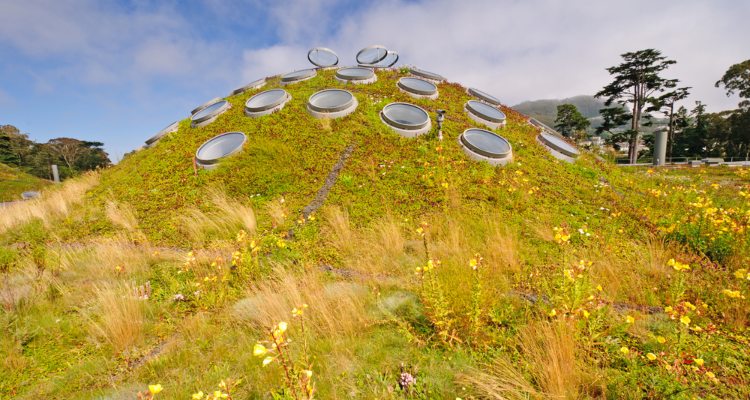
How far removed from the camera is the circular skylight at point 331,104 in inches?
552

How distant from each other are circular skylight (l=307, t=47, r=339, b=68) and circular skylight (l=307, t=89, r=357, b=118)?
25.5 ft

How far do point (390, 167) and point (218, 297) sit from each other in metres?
7.53

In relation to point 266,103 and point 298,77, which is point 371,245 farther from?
point 298,77

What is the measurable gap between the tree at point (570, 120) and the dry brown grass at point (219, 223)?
2600 inches

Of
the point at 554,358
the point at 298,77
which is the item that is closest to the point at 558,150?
the point at 554,358

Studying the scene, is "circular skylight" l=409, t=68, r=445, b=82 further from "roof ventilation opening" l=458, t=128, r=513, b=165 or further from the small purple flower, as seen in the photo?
the small purple flower

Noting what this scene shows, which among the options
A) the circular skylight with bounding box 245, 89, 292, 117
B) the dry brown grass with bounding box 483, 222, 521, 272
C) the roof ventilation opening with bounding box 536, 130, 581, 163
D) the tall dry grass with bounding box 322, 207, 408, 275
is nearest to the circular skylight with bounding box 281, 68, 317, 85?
the circular skylight with bounding box 245, 89, 292, 117

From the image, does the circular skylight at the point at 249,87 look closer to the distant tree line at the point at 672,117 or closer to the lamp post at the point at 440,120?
the lamp post at the point at 440,120

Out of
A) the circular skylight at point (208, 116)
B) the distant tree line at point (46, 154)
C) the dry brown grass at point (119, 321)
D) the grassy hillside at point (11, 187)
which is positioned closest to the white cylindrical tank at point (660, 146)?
the circular skylight at point (208, 116)

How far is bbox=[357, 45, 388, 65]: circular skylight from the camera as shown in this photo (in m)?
21.8

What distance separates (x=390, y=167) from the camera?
36.4ft

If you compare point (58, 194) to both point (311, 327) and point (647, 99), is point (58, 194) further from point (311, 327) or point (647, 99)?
point (647, 99)

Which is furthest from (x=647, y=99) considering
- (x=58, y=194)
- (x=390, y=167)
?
(x=58, y=194)

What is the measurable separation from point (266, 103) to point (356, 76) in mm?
5805
